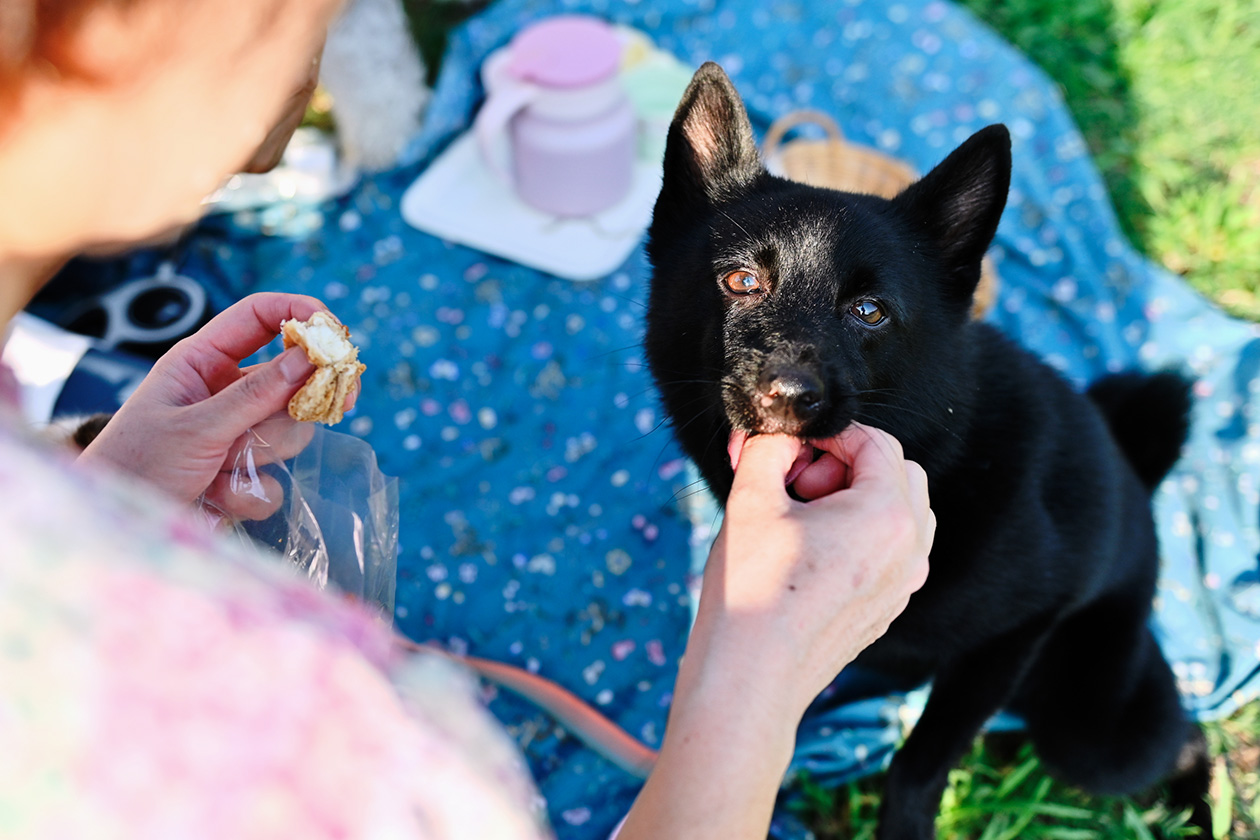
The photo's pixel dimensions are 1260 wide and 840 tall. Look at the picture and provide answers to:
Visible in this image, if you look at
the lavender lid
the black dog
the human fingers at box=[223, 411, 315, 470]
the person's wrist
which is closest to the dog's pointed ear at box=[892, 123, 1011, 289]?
the black dog

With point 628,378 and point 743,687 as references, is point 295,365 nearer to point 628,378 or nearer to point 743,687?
point 743,687

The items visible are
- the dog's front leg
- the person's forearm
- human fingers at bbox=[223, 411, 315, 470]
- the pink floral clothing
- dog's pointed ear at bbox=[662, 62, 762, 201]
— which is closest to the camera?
the pink floral clothing

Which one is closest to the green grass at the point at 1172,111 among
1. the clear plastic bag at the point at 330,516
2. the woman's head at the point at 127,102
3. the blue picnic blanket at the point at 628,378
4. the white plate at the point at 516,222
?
the blue picnic blanket at the point at 628,378

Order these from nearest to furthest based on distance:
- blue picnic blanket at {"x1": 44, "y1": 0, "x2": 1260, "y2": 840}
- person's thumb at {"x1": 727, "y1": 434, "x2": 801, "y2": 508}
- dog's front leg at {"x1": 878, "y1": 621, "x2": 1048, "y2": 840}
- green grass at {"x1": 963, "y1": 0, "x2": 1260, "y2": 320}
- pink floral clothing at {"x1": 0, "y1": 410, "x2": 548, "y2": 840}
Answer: pink floral clothing at {"x1": 0, "y1": 410, "x2": 548, "y2": 840}, person's thumb at {"x1": 727, "y1": 434, "x2": 801, "y2": 508}, dog's front leg at {"x1": 878, "y1": 621, "x2": 1048, "y2": 840}, blue picnic blanket at {"x1": 44, "y1": 0, "x2": 1260, "y2": 840}, green grass at {"x1": 963, "y1": 0, "x2": 1260, "y2": 320}

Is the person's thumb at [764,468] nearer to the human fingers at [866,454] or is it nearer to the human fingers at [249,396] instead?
the human fingers at [866,454]

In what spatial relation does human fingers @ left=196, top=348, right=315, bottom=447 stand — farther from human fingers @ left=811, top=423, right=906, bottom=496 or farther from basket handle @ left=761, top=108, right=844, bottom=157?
basket handle @ left=761, top=108, right=844, bottom=157

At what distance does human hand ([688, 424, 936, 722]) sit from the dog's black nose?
50 millimetres

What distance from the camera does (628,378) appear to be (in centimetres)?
240

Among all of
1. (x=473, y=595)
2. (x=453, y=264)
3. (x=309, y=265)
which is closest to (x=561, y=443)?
(x=473, y=595)

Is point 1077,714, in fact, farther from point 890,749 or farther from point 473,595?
point 473,595

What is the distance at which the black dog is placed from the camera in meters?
1.19

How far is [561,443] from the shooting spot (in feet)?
7.55

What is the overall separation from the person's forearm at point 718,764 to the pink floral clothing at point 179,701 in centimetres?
32

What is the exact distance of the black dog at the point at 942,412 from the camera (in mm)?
1194
